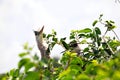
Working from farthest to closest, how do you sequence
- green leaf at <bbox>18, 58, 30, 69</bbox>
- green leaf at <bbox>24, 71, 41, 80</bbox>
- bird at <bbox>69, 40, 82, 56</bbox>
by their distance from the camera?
bird at <bbox>69, 40, 82, 56</bbox>
green leaf at <bbox>24, 71, 41, 80</bbox>
green leaf at <bbox>18, 58, 30, 69</bbox>

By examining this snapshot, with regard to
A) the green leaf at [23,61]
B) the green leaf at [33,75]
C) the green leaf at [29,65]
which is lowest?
the green leaf at [33,75]

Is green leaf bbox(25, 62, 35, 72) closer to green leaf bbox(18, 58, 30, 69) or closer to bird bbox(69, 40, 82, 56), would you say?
green leaf bbox(18, 58, 30, 69)

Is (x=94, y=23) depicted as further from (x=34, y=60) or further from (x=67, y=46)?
(x=34, y=60)

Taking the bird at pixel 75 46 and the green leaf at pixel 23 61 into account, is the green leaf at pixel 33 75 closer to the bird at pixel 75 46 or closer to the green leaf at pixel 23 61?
the green leaf at pixel 23 61

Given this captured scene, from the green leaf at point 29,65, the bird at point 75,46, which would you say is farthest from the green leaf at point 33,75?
the bird at point 75,46

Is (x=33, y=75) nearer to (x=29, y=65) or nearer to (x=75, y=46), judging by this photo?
(x=29, y=65)

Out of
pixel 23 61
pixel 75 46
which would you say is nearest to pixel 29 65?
pixel 23 61

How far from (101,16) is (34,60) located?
11.7 feet

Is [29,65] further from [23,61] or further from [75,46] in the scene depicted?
[75,46]

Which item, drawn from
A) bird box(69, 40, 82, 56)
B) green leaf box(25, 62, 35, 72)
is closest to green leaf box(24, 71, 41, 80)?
green leaf box(25, 62, 35, 72)

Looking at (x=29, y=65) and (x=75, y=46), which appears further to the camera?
(x=75, y=46)

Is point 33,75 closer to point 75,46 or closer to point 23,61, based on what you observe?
point 23,61

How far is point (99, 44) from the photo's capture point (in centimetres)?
499

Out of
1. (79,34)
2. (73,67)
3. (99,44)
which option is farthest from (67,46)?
(73,67)
